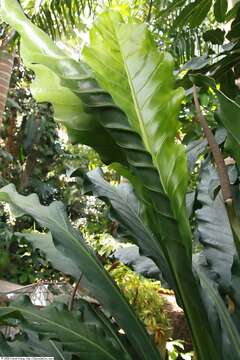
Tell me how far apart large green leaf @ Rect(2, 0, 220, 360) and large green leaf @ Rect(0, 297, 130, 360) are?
0.53 feet

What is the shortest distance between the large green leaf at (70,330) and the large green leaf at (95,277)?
4cm

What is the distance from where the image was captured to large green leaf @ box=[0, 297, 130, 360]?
65cm

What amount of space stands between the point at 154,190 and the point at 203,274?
1.24 ft

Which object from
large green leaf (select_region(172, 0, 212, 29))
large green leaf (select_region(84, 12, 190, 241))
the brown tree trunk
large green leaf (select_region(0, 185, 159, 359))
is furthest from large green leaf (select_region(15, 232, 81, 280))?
the brown tree trunk

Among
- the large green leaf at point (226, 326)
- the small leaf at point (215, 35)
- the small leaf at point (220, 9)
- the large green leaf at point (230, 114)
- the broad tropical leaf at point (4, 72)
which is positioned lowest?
the large green leaf at point (226, 326)

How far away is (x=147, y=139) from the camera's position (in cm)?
53

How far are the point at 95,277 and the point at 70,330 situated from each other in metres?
0.12

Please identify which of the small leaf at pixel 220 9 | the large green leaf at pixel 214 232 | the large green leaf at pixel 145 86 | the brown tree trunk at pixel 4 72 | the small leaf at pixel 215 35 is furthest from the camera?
the brown tree trunk at pixel 4 72

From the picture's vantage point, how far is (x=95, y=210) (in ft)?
15.6

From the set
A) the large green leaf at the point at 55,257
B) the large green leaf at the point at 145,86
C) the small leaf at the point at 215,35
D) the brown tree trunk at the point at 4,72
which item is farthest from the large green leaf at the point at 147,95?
the brown tree trunk at the point at 4,72

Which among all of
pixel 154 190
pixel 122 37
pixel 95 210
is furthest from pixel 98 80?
pixel 95 210

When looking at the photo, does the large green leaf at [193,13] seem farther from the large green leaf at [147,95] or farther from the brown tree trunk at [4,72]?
the brown tree trunk at [4,72]

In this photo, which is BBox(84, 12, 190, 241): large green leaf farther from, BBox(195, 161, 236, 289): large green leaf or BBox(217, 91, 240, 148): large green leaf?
BBox(195, 161, 236, 289): large green leaf

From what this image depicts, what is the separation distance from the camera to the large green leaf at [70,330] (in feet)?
2.12
